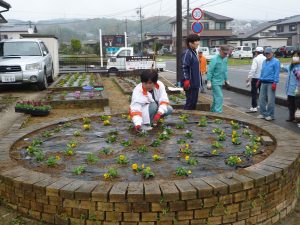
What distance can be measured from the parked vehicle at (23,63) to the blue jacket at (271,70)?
24.7 feet

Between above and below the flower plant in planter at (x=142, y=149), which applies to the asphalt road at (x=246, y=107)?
below

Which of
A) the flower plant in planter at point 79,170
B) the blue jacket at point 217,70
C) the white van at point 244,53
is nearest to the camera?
the flower plant in planter at point 79,170

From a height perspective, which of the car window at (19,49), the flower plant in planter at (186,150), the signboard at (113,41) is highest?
the signboard at (113,41)

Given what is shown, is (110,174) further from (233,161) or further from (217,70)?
(217,70)

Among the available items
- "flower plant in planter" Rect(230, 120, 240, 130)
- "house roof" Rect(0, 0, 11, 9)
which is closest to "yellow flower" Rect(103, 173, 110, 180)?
"flower plant in planter" Rect(230, 120, 240, 130)

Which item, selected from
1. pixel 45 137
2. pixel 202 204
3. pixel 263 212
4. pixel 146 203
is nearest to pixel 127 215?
pixel 146 203

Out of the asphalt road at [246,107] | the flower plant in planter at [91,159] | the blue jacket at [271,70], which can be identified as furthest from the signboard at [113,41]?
the flower plant in planter at [91,159]

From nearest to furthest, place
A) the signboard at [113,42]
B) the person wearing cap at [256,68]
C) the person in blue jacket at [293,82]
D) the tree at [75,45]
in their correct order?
1. the person in blue jacket at [293,82]
2. the person wearing cap at [256,68]
3. the signboard at [113,42]
4. the tree at [75,45]

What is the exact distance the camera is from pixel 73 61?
108 feet

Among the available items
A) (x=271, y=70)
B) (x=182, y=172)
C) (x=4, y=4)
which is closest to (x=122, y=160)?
(x=182, y=172)

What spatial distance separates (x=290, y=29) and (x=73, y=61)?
3854 cm

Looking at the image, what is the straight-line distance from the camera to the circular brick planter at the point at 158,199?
2.97m

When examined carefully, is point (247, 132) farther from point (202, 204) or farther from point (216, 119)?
point (202, 204)

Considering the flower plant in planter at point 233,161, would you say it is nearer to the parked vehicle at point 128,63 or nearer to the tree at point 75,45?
the parked vehicle at point 128,63
